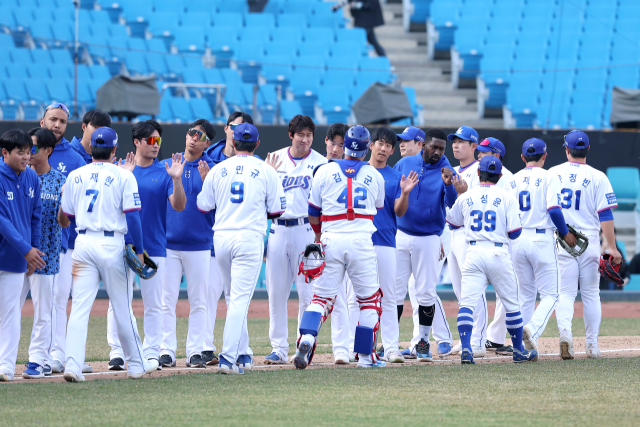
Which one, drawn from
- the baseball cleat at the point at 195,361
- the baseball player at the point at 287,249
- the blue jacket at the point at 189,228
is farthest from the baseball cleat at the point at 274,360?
the blue jacket at the point at 189,228

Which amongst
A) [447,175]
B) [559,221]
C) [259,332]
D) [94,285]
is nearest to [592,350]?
[559,221]

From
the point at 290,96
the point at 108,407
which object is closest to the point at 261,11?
the point at 290,96

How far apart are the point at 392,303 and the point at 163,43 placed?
11.8 m

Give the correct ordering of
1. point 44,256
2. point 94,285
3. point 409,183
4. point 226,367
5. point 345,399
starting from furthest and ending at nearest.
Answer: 1. point 409,183
2. point 44,256
3. point 226,367
4. point 94,285
5. point 345,399

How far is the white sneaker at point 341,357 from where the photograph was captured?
6965 mm

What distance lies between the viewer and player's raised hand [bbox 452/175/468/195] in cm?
735

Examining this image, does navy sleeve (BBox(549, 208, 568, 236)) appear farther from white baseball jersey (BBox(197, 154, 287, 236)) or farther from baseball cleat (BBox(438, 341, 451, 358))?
white baseball jersey (BBox(197, 154, 287, 236))

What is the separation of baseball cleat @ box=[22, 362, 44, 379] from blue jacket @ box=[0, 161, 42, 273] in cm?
79

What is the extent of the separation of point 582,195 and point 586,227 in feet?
1.03

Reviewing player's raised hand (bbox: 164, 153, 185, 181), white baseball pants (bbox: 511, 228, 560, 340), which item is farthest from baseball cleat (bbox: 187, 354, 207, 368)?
white baseball pants (bbox: 511, 228, 560, 340)

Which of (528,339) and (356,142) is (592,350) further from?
(356,142)

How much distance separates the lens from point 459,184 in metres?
7.38

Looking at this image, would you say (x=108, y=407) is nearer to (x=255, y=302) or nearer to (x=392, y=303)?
(x=392, y=303)

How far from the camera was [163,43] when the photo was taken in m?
17.2
